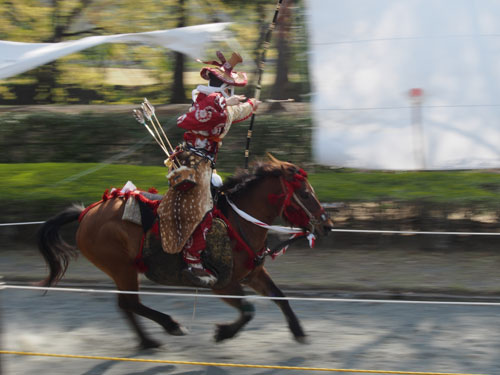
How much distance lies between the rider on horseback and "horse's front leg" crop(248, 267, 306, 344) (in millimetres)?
372

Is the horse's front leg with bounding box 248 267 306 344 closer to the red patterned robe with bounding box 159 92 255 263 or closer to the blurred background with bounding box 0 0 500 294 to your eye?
the red patterned robe with bounding box 159 92 255 263

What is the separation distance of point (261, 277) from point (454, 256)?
10.4ft

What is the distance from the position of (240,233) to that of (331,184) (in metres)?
3.69

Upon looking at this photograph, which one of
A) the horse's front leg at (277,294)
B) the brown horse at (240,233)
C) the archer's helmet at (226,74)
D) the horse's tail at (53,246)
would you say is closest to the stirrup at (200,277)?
the brown horse at (240,233)

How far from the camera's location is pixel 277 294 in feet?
17.7

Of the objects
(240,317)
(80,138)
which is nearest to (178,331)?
(240,317)

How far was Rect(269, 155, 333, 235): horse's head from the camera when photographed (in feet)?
17.3

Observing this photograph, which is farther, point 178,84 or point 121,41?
point 178,84

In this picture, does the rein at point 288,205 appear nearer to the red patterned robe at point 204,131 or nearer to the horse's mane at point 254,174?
the horse's mane at point 254,174

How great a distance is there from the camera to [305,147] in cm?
980

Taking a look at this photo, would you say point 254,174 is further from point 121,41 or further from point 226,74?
point 121,41

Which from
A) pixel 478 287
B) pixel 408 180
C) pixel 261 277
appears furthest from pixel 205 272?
pixel 408 180

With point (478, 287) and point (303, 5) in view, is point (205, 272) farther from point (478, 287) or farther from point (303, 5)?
point (303, 5)

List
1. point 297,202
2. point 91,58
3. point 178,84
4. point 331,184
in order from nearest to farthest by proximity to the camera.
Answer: point 297,202 → point 331,184 → point 178,84 → point 91,58
